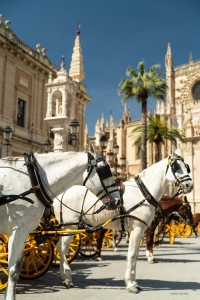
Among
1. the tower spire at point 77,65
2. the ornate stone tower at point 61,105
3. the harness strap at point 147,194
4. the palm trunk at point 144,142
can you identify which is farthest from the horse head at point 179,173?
the tower spire at point 77,65

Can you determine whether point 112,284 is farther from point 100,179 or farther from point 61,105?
point 61,105

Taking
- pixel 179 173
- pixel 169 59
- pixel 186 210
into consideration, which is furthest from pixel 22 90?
pixel 169 59

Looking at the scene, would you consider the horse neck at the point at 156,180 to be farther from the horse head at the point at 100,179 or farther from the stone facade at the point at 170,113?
the stone facade at the point at 170,113

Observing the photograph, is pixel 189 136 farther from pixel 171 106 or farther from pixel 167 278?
pixel 167 278

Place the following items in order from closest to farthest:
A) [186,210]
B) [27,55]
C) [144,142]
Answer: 1. [186,210]
2. [144,142]
3. [27,55]

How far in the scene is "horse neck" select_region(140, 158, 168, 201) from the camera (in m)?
6.38

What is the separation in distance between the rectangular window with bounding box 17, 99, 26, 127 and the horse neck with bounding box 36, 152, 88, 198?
18.2m

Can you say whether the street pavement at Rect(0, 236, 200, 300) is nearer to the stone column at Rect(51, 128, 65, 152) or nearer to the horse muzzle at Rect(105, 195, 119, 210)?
the horse muzzle at Rect(105, 195, 119, 210)

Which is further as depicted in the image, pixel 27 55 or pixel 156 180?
pixel 27 55

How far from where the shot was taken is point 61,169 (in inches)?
184

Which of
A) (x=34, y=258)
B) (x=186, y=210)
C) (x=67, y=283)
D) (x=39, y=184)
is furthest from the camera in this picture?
(x=186, y=210)

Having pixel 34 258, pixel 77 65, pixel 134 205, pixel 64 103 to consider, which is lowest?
pixel 34 258

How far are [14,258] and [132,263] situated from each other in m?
2.48

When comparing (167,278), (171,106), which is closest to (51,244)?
(167,278)
